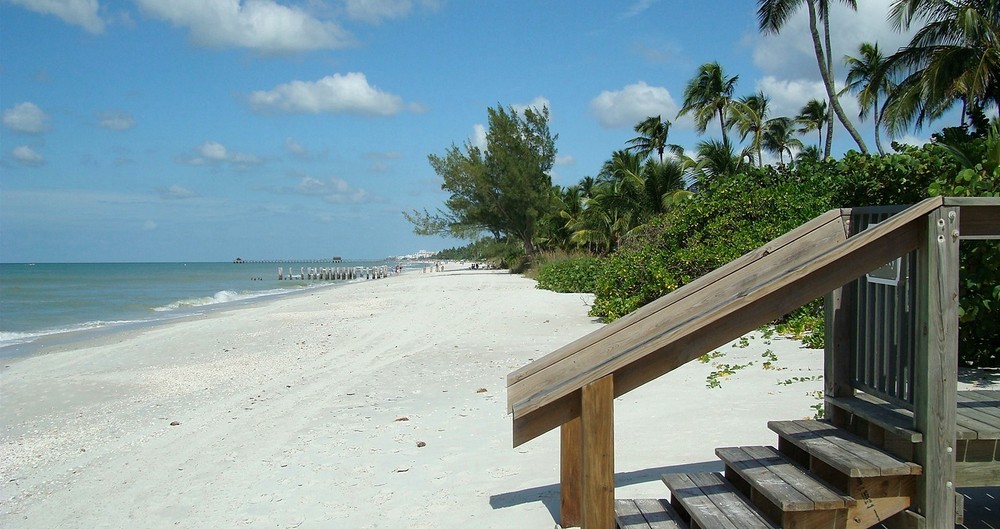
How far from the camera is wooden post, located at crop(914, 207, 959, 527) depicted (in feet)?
10.8

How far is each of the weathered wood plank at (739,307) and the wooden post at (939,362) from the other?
106mm

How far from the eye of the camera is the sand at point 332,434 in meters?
5.19

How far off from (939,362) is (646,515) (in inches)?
64.8

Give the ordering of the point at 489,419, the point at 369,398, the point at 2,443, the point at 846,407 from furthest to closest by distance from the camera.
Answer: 1. the point at 369,398
2. the point at 2,443
3. the point at 489,419
4. the point at 846,407

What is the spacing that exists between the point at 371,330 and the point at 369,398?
25.4 feet

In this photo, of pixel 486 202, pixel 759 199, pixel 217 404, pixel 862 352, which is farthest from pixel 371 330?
pixel 486 202

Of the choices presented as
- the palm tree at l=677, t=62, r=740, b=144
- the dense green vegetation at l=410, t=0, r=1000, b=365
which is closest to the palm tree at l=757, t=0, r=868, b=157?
the dense green vegetation at l=410, t=0, r=1000, b=365

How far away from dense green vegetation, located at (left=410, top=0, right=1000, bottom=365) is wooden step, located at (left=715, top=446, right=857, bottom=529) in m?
3.84

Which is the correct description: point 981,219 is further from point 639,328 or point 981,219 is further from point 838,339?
point 639,328

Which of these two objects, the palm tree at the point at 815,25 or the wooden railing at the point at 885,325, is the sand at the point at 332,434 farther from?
the palm tree at the point at 815,25

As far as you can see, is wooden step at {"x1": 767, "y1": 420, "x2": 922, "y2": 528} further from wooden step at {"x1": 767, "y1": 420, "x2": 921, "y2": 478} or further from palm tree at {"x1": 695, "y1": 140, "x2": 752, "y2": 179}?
palm tree at {"x1": 695, "y1": 140, "x2": 752, "y2": 179}

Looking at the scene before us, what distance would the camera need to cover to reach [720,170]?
28.9 meters

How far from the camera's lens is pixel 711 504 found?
387cm

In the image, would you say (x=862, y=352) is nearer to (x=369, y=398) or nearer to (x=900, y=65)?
(x=369, y=398)
